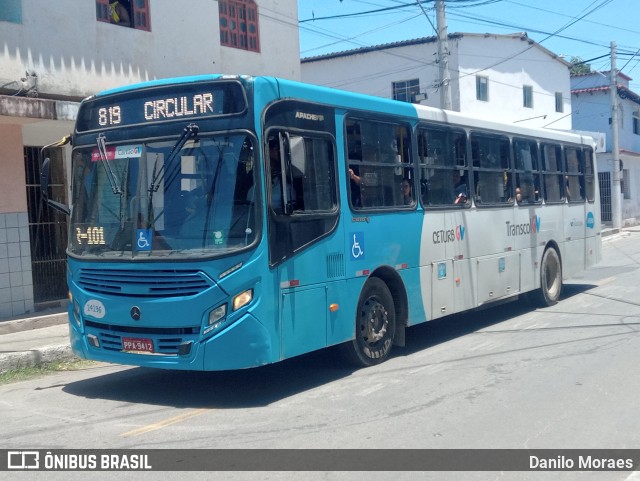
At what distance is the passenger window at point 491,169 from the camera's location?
11445 millimetres

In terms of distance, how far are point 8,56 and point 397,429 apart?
8.71m

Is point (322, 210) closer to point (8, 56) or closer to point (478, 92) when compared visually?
point (8, 56)

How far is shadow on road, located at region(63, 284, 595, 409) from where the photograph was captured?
795 centimetres

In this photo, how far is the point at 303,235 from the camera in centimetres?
786

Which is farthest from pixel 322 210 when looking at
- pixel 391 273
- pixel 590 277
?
pixel 590 277

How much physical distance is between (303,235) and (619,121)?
121ft

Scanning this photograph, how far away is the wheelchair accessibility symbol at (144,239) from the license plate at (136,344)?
0.90m

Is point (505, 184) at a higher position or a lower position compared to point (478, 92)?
lower

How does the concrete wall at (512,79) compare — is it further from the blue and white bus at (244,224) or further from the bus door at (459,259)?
the blue and white bus at (244,224)

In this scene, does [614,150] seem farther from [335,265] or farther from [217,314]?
[217,314]

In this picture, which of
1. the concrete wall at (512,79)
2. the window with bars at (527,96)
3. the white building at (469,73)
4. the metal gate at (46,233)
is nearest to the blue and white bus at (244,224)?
the metal gate at (46,233)

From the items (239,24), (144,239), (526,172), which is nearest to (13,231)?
(144,239)

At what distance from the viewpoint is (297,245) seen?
25.5ft
